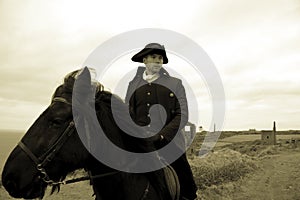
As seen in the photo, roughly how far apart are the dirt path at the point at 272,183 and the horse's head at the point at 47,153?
12090 mm

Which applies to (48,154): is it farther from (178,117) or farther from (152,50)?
(152,50)

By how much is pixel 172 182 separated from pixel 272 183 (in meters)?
14.1

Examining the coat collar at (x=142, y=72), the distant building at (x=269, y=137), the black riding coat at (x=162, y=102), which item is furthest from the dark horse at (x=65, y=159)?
the distant building at (x=269, y=137)

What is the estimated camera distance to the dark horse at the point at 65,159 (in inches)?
142

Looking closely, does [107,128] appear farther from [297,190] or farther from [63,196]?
[297,190]

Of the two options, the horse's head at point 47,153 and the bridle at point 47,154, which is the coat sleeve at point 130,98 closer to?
the horse's head at point 47,153

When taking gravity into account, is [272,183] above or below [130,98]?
below

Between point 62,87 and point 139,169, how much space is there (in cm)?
136

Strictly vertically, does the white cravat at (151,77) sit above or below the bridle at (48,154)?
above

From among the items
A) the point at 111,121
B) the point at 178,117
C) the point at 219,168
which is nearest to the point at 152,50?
the point at 178,117

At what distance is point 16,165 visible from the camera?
11.8ft

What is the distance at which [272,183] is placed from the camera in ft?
55.7

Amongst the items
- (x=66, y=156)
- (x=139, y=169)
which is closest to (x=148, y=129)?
(x=139, y=169)

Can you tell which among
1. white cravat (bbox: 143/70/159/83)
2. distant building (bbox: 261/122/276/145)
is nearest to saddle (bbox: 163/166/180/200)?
white cravat (bbox: 143/70/159/83)
